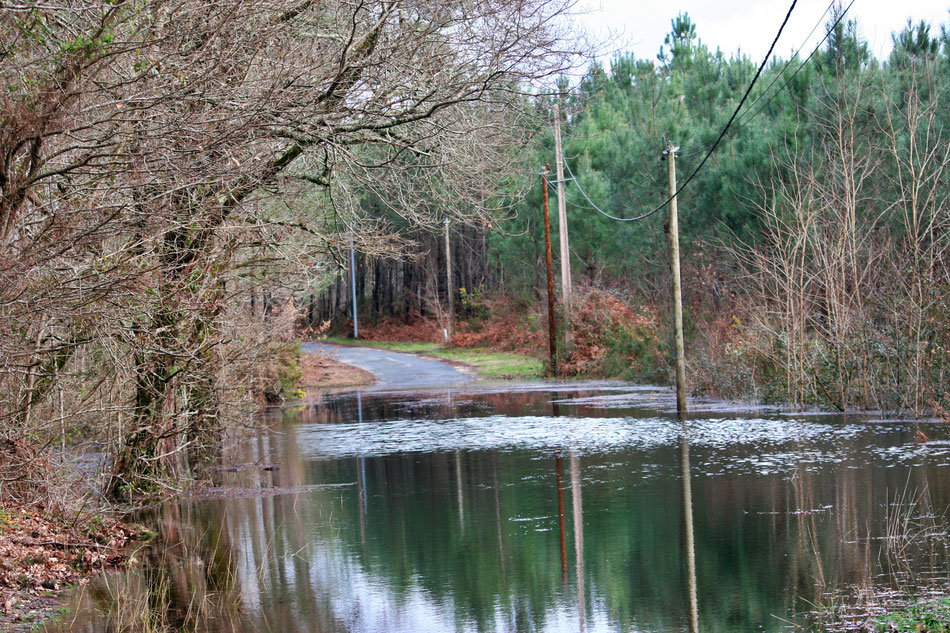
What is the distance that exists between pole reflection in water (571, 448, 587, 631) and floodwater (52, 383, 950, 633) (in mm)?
33

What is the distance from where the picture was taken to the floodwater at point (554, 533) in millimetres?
7676

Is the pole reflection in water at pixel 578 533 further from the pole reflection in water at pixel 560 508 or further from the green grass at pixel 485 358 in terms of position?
the green grass at pixel 485 358

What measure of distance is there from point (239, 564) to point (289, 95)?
435cm

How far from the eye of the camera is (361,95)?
12.0 metres

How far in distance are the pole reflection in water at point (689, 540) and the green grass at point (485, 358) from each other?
21.1m

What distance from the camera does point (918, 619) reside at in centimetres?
647

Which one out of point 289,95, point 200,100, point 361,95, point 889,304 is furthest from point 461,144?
point 889,304

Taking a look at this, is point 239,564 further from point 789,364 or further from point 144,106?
point 789,364

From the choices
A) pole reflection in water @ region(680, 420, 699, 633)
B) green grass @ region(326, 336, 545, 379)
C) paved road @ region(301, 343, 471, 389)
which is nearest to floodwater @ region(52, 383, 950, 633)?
pole reflection in water @ region(680, 420, 699, 633)

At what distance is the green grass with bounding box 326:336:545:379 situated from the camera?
37.7 metres

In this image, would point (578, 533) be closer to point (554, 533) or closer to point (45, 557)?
point (554, 533)

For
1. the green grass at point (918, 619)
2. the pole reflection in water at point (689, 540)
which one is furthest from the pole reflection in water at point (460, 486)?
the green grass at point (918, 619)

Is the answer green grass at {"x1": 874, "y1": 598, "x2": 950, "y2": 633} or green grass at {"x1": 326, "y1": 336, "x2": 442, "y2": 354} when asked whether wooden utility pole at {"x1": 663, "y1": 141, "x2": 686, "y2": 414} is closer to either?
green grass at {"x1": 874, "y1": 598, "x2": 950, "y2": 633}

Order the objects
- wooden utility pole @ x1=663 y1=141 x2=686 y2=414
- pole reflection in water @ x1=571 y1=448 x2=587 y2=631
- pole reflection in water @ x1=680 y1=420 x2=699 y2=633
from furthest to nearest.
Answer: wooden utility pole @ x1=663 y1=141 x2=686 y2=414
pole reflection in water @ x1=571 y1=448 x2=587 y2=631
pole reflection in water @ x1=680 y1=420 x2=699 y2=633
